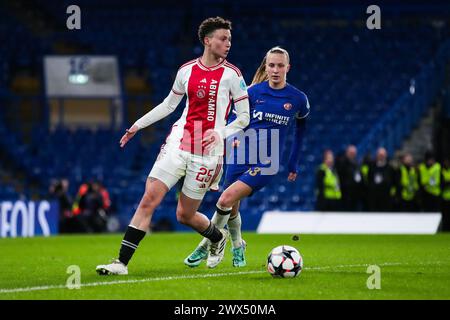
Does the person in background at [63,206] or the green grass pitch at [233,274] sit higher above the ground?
the green grass pitch at [233,274]

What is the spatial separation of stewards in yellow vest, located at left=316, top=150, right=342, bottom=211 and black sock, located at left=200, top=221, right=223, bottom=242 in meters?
11.1

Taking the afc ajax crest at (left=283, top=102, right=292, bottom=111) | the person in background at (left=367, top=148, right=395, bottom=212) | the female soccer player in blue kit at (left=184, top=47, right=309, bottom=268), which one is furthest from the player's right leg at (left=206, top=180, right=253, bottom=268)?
the person in background at (left=367, top=148, right=395, bottom=212)

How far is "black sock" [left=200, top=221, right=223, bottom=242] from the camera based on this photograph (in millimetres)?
9445

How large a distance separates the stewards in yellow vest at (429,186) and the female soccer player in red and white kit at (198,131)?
12.6 meters

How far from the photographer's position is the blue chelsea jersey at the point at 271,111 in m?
10.0

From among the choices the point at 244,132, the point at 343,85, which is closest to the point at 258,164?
the point at 244,132

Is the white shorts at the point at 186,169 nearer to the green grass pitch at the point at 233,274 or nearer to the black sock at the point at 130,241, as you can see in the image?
the black sock at the point at 130,241

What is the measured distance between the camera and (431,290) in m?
7.70

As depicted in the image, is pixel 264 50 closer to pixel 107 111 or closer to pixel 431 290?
pixel 107 111

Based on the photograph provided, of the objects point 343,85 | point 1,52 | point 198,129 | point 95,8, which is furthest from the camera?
point 95,8

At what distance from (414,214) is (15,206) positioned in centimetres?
842

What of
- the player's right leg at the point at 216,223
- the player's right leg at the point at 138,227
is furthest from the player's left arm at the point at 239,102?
the player's right leg at the point at 216,223

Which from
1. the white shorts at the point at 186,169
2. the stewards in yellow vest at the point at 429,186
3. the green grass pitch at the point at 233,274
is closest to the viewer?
the green grass pitch at the point at 233,274

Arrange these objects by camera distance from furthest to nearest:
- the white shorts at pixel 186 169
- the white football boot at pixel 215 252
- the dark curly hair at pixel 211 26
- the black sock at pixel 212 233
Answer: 1. the white football boot at pixel 215 252
2. the black sock at pixel 212 233
3. the dark curly hair at pixel 211 26
4. the white shorts at pixel 186 169
